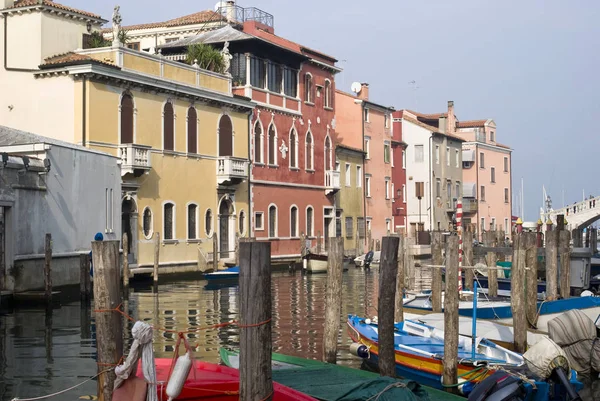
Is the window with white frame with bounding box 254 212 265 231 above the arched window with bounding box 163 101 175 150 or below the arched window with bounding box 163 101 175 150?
below

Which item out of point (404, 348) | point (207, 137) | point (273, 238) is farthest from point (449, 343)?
point (273, 238)

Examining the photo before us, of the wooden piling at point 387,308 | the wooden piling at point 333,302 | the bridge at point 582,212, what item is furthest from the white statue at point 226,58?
the bridge at point 582,212

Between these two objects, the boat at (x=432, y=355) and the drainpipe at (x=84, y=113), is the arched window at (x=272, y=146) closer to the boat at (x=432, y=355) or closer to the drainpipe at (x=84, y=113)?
the drainpipe at (x=84, y=113)

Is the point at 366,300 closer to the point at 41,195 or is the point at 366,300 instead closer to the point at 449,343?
the point at 41,195

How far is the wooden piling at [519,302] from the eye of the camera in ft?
39.4

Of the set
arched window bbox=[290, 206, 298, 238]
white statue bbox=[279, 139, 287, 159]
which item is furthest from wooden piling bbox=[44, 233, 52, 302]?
arched window bbox=[290, 206, 298, 238]

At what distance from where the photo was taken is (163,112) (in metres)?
26.6

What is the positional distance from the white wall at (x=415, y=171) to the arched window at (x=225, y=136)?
18.6 m

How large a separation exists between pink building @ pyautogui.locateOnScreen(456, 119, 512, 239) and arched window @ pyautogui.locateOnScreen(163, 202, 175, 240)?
29.0 metres

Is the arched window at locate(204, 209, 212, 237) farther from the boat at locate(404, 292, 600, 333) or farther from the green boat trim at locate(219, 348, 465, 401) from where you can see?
the green boat trim at locate(219, 348, 465, 401)

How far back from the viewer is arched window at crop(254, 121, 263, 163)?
3144cm

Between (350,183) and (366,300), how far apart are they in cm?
1834

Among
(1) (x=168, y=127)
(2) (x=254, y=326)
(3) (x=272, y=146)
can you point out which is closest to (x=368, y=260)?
(3) (x=272, y=146)

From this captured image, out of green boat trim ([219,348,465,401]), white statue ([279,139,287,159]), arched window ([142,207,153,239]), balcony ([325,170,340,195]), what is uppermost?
white statue ([279,139,287,159])
